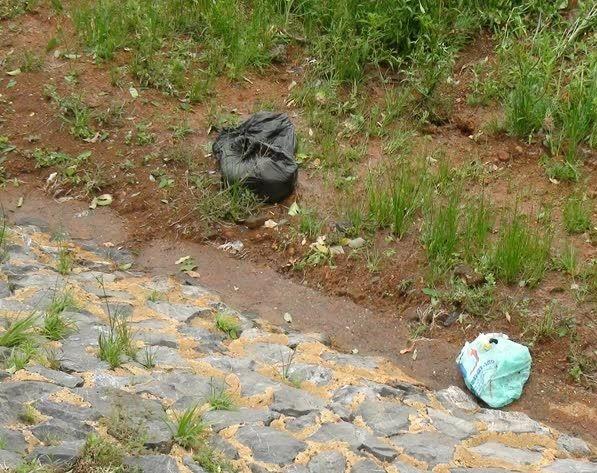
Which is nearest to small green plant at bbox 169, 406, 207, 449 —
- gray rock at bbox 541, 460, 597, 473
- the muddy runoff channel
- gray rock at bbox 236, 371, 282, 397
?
gray rock at bbox 236, 371, 282, 397

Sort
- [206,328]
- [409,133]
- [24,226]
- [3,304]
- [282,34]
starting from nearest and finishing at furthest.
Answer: [3,304] < [206,328] < [24,226] < [409,133] < [282,34]

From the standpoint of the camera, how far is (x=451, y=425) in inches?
180

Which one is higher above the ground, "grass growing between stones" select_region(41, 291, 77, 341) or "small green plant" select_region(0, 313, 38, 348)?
"small green plant" select_region(0, 313, 38, 348)

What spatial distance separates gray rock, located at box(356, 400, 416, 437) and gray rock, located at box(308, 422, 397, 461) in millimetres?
130

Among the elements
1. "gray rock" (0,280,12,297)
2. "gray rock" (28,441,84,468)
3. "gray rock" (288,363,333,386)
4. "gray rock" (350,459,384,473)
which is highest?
"gray rock" (28,441,84,468)

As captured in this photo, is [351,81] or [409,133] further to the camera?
[351,81]

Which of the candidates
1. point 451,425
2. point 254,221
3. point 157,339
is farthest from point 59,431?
point 254,221

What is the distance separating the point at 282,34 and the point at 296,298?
9.63 ft

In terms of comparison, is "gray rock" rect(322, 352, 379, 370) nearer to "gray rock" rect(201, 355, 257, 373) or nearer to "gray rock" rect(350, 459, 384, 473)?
"gray rock" rect(201, 355, 257, 373)

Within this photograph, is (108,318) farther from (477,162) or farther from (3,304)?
(477,162)

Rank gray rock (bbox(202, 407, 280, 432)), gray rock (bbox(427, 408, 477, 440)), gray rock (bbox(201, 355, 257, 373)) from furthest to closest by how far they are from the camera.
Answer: gray rock (bbox(201, 355, 257, 373)) < gray rock (bbox(427, 408, 477, 440)) < gray rock (bbox(202, 407, 280, 432))

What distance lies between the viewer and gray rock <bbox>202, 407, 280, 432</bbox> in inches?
156

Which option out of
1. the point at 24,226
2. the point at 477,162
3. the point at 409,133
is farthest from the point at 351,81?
the point at 24,226

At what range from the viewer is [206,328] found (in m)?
5.25
